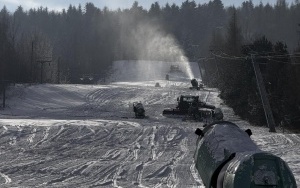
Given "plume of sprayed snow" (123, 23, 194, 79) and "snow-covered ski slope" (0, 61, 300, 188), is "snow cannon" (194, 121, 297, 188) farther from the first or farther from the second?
→ "plume of sprayed snow" (123, 23, 194, 79)

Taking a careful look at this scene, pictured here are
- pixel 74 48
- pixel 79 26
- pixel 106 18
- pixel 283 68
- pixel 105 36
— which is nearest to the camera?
pixel 283 68

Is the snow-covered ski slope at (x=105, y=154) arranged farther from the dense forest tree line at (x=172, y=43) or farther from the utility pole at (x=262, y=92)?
the dense forest tree line at (x=172, y=43)

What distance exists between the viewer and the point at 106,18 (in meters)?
191

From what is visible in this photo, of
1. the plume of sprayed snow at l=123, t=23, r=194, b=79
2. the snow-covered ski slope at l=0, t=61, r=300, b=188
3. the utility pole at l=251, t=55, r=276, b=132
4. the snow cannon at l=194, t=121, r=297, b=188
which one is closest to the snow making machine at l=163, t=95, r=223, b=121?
the snow-covered ski slope at l=0, t=61, r=300, b=188

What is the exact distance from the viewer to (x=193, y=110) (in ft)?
130

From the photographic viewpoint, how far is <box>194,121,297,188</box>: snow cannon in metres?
8.04

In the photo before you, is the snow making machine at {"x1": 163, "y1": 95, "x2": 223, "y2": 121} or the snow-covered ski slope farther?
the snow making machine at {"x1": 163, "y1": 95, "x2": 223, "y2": 121}

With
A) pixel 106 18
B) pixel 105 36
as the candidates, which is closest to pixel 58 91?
pixel 105 36

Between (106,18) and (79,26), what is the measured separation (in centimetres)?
1883

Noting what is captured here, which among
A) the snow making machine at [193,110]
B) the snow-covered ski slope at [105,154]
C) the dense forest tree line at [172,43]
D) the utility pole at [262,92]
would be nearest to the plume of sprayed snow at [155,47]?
the dense forest tree line at [172,43]

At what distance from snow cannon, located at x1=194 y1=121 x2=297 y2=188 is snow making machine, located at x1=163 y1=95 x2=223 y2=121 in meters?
27.8

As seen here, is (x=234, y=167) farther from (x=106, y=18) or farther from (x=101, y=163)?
(x=106, y=18)

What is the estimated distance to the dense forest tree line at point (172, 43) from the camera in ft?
128

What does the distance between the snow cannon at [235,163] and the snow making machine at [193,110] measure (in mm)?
27767
